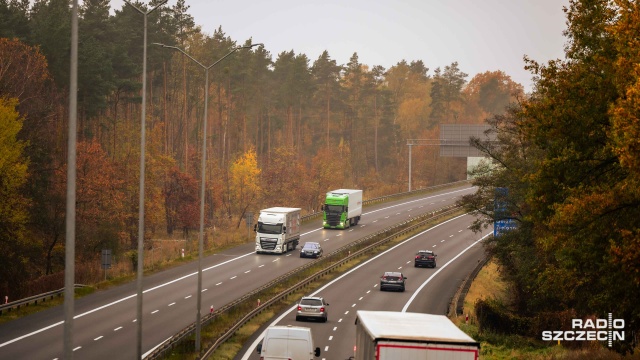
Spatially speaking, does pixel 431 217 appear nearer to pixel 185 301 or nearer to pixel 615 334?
pixel 185 301

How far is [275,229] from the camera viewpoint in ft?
250

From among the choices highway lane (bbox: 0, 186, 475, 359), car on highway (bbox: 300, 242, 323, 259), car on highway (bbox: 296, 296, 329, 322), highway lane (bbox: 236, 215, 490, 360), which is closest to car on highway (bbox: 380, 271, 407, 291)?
highway lane (bbox: 236, 215, 490, 360)

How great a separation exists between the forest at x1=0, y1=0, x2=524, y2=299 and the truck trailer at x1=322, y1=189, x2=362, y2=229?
54.0ft

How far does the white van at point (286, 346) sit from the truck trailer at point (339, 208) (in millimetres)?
62028

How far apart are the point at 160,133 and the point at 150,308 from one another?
55.6 metres

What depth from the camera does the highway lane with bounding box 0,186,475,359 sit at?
4034cm

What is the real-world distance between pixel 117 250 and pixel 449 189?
75.8 metres

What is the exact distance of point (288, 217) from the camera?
76062mm

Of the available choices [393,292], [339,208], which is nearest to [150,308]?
[393,292]

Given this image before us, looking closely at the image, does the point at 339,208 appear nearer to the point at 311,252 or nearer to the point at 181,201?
the point at 181,201

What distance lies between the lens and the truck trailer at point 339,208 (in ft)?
304

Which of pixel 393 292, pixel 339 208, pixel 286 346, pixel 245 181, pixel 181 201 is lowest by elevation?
pixel 393 292

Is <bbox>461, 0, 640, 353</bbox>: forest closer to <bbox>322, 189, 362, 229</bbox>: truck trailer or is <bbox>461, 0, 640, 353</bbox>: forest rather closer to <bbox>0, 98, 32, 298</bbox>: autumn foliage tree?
<bbox>0, 98, 32, 298</bbox>: autumn foliage tree

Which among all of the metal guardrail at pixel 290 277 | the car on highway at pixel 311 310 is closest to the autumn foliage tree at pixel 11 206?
the metal guardrail at pixel 290 277
